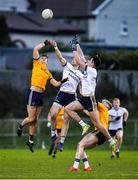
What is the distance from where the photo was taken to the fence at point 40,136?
41312 millimetres

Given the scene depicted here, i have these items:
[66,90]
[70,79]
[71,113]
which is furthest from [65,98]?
[71,113]

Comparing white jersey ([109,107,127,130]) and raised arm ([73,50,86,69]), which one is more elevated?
raised arm ([73,50,86,69])

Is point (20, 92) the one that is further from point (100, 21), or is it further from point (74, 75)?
point (100, 21)

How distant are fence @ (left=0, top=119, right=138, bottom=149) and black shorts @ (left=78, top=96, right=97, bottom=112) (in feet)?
55.3

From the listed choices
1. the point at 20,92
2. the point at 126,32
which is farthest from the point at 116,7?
the point at 20,92

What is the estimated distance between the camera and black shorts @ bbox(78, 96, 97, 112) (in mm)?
23438

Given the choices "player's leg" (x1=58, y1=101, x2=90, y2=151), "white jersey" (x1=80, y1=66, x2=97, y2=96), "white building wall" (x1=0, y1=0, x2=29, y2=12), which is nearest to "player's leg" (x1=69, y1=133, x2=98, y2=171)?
"white jersey" (x1=80, y1=66, x2=97, y2=96)

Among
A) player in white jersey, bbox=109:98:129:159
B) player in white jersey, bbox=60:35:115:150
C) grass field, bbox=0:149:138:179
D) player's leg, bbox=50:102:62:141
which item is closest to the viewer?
grass field, bbox=0:149:138:179

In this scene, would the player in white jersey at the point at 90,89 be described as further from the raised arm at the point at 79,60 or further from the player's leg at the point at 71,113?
the player's leg at the point at 71,113

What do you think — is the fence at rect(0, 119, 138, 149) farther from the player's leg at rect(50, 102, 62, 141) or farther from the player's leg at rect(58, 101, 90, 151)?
the player's leg at rect(50, 102, 62, 141)

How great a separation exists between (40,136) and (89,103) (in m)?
18.1

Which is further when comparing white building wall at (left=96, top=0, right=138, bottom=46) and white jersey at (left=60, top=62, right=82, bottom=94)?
white building wall at (left=96, top=0, right=138, bottom=46)

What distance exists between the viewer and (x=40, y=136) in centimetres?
4166

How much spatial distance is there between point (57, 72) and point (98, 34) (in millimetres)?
40114
